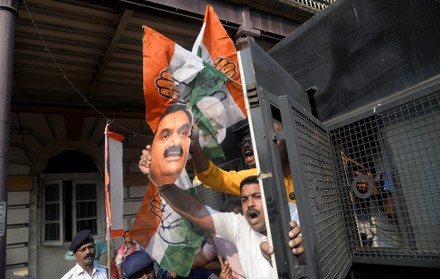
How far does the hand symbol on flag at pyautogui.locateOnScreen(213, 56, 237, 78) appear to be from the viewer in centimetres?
255

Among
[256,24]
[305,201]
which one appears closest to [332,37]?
[305,201]

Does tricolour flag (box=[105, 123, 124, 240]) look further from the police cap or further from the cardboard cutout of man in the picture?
the cardboard cutout of man

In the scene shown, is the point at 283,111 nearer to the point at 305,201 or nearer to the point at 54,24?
the point at 305,201

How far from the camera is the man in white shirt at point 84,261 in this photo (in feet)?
11.8

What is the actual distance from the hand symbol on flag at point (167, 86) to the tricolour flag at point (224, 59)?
13.2 inches

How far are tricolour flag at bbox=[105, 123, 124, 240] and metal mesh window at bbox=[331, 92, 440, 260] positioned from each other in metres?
2.53

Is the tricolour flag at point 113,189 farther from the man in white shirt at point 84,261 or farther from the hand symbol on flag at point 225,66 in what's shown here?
the hand symbol on flag at point 225,66

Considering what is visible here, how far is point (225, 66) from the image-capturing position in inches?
104

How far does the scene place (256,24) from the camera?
5082 mm

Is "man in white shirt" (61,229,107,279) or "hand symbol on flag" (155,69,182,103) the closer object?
"hand symbol on flag" (155,69,182,103)

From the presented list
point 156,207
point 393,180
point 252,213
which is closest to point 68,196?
point 156,207

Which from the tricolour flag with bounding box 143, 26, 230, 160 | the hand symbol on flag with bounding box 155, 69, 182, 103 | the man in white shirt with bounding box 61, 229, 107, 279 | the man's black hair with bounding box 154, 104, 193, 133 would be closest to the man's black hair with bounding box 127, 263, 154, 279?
the man in white shirt with bounding box 61, 229, 107, 279

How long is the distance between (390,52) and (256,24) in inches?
132

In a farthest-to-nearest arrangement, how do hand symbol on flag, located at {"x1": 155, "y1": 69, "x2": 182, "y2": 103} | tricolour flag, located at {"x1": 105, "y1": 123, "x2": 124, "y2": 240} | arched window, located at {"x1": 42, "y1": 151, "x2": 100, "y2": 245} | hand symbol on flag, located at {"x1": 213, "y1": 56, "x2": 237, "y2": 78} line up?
arched window, located at {"x1": 42, "y1": 151, "x2": 100, "y2": 245} → tricolour flag, located at {"x1": 105, "y1": 123, "x2": 124, "y2": 240} → hand symbol on flag, located at {"x1": 213, "y1": 56, "x2": 237, "y2": 78} → hand symbol on flag, located at {"x1": 155, "y1": 69, "x2": 182, "y2": 103}
